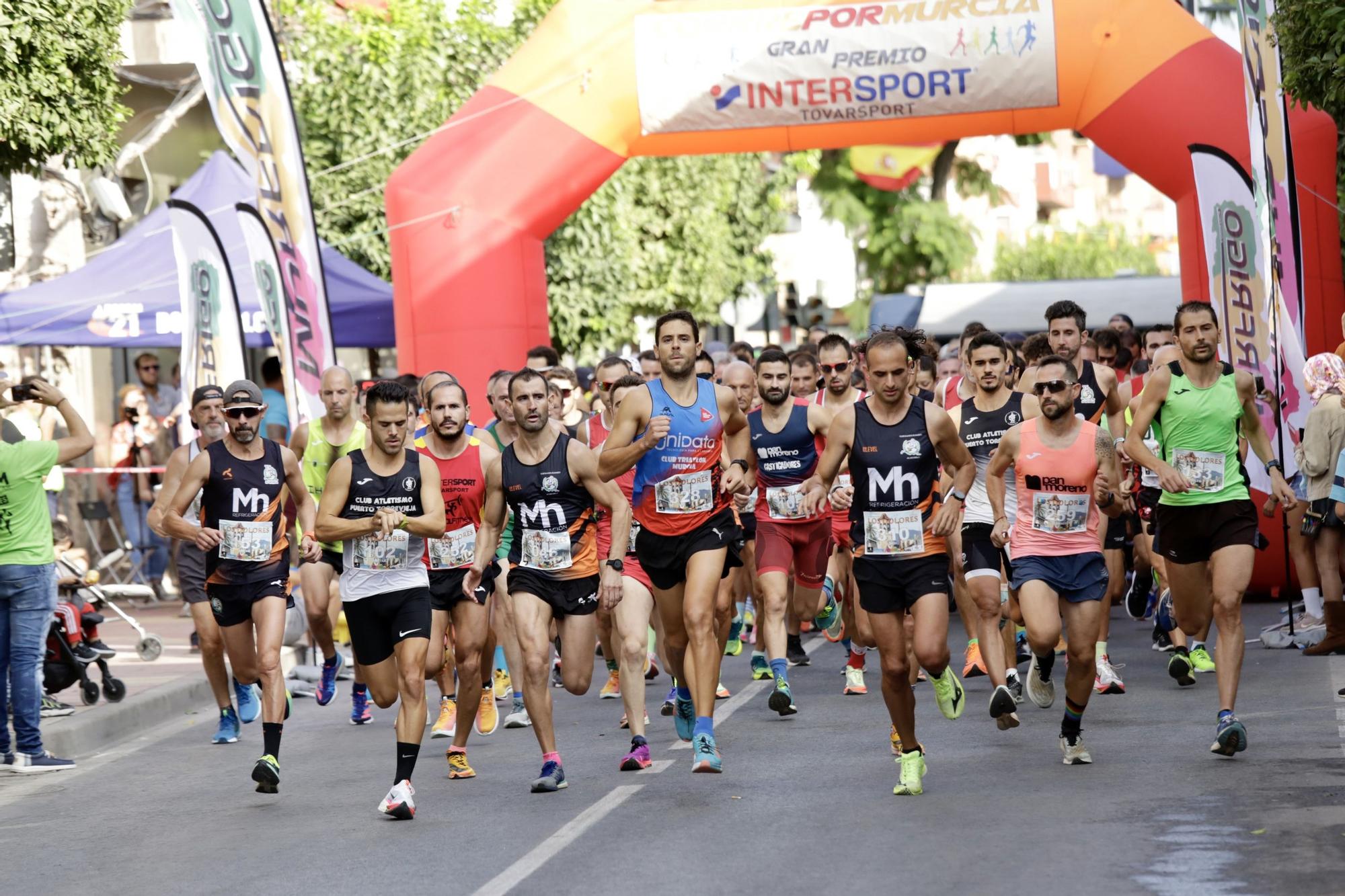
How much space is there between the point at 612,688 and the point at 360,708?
1527 mm

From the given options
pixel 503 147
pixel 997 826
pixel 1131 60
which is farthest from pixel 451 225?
pixel 997 826

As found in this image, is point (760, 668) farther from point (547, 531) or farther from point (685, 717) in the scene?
point (547, 531)


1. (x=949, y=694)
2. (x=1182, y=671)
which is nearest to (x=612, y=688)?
(x=1182, y=671)

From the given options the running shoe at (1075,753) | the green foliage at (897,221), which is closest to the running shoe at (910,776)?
the running shoe at (1075,753)

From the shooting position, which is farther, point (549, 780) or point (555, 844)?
point (549, 780)

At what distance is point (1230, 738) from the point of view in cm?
884

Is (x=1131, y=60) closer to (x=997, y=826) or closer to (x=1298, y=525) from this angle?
(x=1298, y=525)

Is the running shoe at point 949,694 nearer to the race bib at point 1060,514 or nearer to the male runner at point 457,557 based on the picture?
the race bib at point 1060,514

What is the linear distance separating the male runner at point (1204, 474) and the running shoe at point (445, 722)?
12.4 feet

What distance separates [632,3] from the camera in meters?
16.6

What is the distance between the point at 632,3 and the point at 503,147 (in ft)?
5.17

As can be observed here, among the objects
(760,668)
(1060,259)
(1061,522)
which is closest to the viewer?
(1061,522)

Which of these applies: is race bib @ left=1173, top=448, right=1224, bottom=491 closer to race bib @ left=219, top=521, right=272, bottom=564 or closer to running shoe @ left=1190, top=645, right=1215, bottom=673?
running shoe @ left=1190, top=645, right=1215, bottom=673

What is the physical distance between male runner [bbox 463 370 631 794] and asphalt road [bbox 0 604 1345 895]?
0.72 metres
